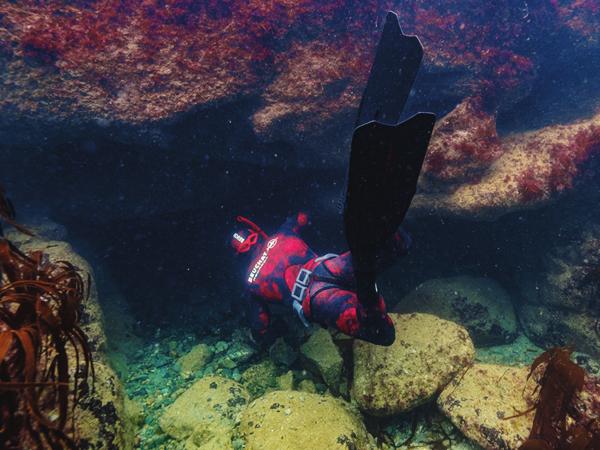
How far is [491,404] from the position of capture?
3836mm

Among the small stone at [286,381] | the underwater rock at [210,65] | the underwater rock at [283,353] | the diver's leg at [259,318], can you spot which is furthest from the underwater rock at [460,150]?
the small stone at [286,381]

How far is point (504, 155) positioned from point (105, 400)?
640 cm

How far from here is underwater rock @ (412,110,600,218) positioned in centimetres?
530

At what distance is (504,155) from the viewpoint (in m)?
5.82

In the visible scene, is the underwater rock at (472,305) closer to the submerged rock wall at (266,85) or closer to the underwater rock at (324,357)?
the submerged rock wall at (266,85)

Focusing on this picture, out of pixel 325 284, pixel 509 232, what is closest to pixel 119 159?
pixel 325 284

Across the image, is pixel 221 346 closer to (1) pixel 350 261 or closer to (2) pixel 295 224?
(2) pixel 295 224

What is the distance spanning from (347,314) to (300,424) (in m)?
1.29

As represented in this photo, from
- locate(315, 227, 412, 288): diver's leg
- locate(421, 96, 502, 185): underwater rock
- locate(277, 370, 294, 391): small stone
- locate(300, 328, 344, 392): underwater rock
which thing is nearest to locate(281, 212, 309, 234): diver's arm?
locate(315, 227, 412, 288): diver's leg

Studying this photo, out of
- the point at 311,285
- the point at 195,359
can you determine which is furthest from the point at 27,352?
the point at 195,359

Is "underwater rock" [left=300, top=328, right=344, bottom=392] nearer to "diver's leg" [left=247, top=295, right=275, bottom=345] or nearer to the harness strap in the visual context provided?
the harness strap

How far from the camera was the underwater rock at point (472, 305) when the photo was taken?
5941mm

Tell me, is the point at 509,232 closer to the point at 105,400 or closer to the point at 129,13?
the point at 105,400

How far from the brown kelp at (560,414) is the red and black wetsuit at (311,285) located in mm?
1623
